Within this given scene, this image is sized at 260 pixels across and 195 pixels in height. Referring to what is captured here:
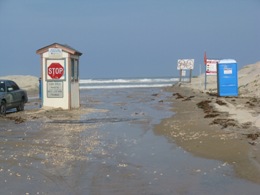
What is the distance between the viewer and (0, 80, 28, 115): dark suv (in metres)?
19.5

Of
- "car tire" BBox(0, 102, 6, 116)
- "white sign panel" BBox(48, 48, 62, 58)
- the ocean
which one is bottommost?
the ocean

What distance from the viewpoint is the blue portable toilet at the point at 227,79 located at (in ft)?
90.3

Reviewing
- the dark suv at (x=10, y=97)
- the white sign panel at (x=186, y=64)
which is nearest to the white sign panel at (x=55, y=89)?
the dark suv at (x=10, y=97)

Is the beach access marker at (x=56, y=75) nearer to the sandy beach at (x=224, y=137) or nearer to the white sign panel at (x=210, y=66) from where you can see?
the sandy beach at (x=224, y=137)

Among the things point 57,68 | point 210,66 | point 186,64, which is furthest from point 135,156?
point 186,64

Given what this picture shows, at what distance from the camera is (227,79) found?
90.4 feet

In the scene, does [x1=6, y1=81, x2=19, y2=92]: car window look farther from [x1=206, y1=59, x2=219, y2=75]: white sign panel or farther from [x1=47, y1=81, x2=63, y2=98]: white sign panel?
[x1=206, y1=59, x2=219, y2=75]: white sign panel

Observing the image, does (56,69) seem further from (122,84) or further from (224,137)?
(122,84)

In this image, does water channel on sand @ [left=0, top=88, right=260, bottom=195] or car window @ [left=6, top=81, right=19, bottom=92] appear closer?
water channel on sand @ [left=0, top=88, right=260, bottom=195]

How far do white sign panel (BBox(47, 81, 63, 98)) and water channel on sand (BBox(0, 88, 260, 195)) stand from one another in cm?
815

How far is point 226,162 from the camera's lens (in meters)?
8.26

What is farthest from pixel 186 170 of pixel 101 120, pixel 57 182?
pixel 101 120

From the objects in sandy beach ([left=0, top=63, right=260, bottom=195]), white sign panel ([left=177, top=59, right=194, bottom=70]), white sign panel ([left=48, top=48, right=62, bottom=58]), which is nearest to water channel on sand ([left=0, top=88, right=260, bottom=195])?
sandy beach ([left=0, top=63, right=260, bottom=195])

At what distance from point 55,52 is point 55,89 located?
5.78 ft
